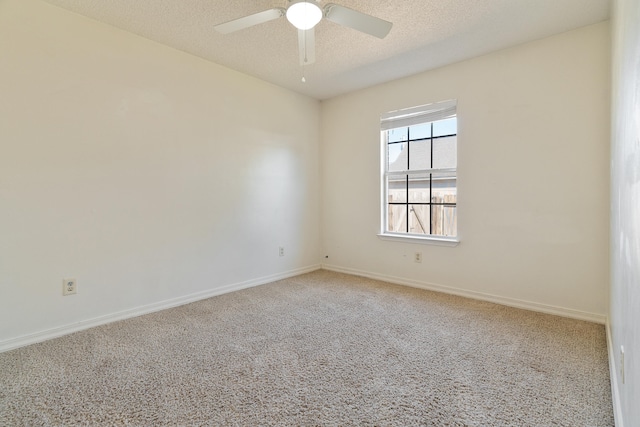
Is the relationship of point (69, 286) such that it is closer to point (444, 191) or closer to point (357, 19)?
point (357, 19)

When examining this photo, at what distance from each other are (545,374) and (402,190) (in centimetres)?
237

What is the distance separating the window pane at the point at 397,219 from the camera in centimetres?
377

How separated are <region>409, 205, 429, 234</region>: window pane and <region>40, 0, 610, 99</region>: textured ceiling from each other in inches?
59.8

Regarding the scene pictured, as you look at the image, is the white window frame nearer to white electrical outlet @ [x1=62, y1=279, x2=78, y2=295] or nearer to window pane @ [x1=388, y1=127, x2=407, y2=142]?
window pane @ [x1=388, y1=127, x2=407, y2=142]

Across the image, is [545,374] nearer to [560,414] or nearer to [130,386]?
[560,414]

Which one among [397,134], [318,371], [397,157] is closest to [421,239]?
[397,157]

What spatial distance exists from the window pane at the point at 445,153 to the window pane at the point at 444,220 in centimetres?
46

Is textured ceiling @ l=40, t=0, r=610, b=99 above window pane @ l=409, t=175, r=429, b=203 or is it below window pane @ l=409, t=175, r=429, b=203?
above

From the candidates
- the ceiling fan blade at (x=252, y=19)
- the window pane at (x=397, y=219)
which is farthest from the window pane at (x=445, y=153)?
the ceiling fan blade at (x=252, y=19)

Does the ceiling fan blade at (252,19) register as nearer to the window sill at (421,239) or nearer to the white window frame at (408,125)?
the white window frame at (408,125)

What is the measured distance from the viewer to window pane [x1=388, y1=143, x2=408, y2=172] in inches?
147

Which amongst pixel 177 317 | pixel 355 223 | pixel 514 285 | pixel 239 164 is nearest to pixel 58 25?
pixel 239 164

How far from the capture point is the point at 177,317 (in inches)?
103

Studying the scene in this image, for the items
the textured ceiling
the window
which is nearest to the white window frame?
the window
